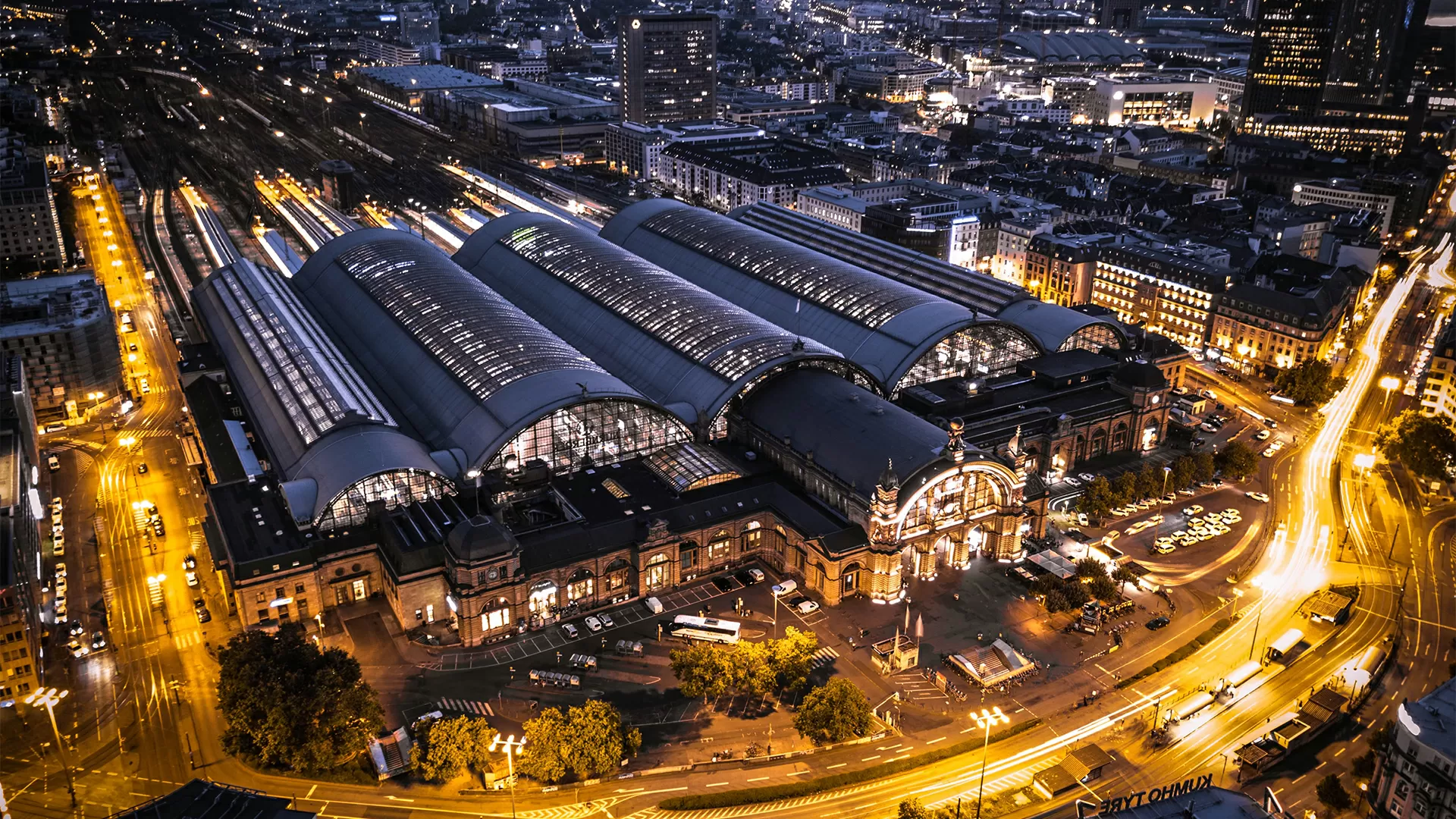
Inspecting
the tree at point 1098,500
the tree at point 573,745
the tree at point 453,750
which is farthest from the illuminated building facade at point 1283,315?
the tree at point 453,750

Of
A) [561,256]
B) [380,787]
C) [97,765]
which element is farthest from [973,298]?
[97,765]

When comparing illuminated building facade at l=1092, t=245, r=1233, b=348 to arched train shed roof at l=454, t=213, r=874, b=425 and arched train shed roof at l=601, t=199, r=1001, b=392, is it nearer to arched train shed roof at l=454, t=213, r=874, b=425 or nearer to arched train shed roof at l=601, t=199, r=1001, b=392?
arched train shed roof at l=601, t=199, r=1001, b=392

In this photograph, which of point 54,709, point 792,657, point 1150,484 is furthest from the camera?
point 1150,484

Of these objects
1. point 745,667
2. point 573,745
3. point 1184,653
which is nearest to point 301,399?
point 573,745

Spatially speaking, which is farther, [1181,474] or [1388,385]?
[1388,385]

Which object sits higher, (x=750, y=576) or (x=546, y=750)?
(x=546, y=750)

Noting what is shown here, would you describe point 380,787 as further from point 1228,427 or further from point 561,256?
point 1228,427

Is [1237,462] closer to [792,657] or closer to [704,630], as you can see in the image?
[792,657]
